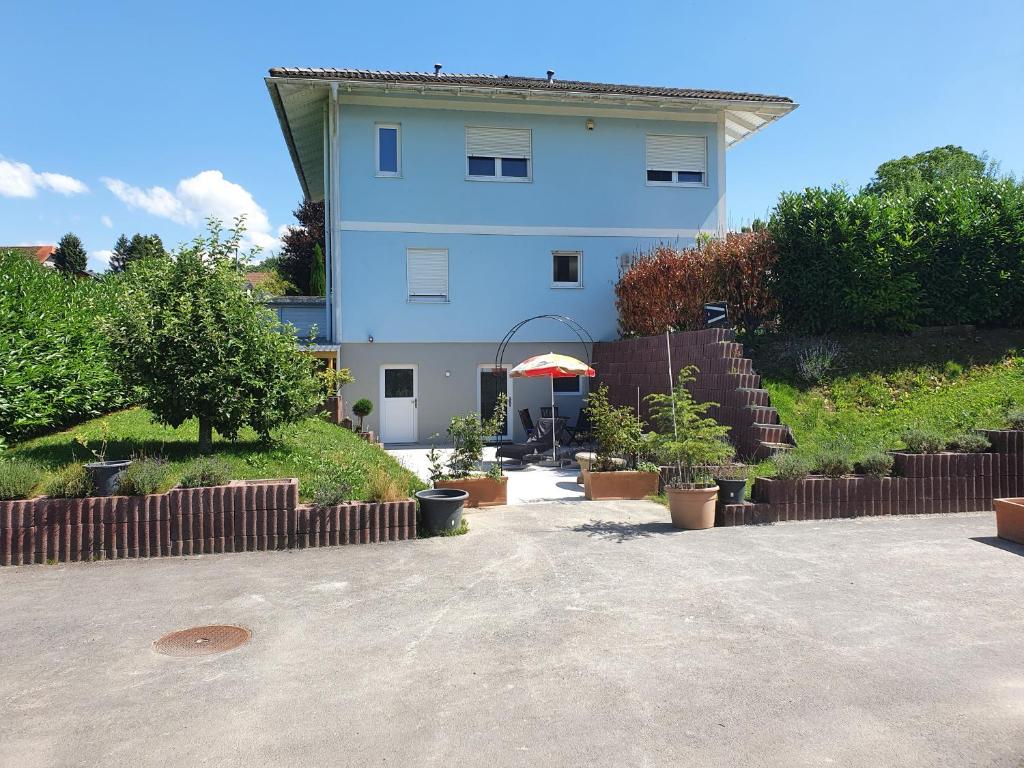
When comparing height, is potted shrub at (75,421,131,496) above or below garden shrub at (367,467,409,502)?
above

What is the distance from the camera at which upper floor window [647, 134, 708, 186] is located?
18891 millimetres

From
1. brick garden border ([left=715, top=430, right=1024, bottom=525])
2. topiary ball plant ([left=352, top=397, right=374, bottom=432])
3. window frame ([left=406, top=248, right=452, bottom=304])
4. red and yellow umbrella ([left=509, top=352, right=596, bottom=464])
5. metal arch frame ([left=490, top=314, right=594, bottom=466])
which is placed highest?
window frame ([left=406, top=248, right=452, bottom=304])

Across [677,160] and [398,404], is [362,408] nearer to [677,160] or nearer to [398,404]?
[398,404]

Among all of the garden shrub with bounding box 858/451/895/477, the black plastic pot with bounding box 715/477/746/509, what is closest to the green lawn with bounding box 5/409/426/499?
the black plastic pot with bounding box 715/477/746/509

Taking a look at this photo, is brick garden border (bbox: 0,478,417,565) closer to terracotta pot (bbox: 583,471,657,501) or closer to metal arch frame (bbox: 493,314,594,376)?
terracotta pot (bbox: 583,471,657,501)

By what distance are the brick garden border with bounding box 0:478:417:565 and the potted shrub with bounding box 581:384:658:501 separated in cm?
337

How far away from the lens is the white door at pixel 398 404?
17.5 metres

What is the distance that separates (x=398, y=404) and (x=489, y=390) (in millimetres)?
2387

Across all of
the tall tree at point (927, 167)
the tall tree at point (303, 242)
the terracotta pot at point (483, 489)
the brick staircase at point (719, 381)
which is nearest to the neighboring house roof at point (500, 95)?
the brick staircase at point (719, 381)

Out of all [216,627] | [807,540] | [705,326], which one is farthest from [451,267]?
[216,627]

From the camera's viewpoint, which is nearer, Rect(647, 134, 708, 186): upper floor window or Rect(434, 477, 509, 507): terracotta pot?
Rect(434, 477, 509, 507): terracotta pot

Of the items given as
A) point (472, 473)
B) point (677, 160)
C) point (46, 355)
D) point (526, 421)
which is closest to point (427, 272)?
point (526, 421)

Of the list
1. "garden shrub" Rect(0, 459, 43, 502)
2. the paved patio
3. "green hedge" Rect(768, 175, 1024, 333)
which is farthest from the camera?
"green hedge" Rect(768, 175, 1024, 333)

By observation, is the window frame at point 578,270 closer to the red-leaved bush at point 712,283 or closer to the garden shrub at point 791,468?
the red-leaved bush at point 712,283
